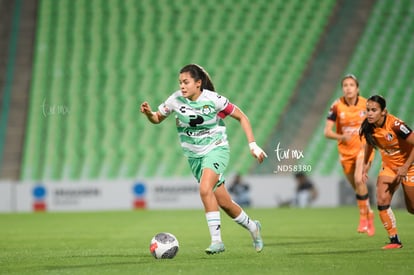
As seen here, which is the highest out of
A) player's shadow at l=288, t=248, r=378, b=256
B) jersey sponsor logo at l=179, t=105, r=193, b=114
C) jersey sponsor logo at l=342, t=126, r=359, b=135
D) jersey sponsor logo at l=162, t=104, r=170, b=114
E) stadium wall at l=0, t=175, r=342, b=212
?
stadium wall at l=0, t=175, r=342, b=212

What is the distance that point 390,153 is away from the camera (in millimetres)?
9211

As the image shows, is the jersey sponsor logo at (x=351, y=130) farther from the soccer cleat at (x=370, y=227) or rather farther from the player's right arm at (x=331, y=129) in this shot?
the soccer cleat at (x=370, y=227)

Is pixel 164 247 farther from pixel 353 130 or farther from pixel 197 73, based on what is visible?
pixel 353 130

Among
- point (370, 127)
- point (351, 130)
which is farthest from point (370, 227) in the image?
point (370, 127)

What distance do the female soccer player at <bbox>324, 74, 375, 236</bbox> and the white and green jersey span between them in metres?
3.11

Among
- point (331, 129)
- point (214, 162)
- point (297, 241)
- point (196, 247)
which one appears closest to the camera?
point (214, 162)

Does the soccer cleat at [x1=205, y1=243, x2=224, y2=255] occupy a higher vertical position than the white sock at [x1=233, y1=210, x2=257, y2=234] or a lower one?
lower

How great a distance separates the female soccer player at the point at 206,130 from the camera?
334 inches

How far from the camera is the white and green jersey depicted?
8594mm

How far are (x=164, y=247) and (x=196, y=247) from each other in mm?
1519

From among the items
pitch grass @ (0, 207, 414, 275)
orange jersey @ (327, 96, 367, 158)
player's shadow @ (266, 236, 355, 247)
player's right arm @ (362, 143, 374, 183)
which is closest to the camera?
pitch grass @ (0, 207, 414, 275)

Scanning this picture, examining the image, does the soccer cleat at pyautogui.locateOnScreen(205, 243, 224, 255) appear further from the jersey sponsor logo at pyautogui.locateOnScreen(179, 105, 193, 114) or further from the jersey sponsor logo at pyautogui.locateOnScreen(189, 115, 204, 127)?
the jersey sponsor logo at pyautogui.locateOnScreen(179, 105, 193, 114)

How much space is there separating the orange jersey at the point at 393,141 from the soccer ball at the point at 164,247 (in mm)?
2633

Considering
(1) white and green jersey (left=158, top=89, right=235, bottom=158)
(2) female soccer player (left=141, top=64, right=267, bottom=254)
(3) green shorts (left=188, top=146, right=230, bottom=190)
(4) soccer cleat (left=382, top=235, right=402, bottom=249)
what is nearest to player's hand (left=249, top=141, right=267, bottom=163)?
(2) female soccer player (left=141, top=64, right=267, bottom=254)
